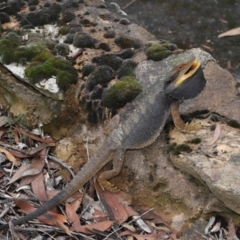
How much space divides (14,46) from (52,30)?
Answer: 1.77 feet

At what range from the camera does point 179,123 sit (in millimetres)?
4527

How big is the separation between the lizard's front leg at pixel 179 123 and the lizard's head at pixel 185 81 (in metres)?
0.10

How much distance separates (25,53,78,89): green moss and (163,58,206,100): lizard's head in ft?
3.12

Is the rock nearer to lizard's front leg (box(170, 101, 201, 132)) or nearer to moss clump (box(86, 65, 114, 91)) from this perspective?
moss clump (box(86, 65, 114, 91))

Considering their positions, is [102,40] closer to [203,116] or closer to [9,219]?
[203,116]

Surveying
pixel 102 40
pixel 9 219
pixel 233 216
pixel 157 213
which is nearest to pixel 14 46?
pixel 102 40

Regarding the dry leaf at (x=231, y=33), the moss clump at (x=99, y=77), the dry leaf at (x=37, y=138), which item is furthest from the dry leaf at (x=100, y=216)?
the dry leaf at (x=231, y=33)

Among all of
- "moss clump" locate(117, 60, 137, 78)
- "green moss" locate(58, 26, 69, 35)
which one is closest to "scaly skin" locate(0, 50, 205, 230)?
"moss clump" locate(117, 60, 137, 78)

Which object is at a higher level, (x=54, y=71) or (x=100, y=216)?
(x=54, y=71)

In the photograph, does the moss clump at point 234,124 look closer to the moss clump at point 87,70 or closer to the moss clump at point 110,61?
the moss clump at point 110,61

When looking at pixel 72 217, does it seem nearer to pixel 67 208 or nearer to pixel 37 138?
pixel 67 208

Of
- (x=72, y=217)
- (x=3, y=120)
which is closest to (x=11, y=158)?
(x=3, y=120)

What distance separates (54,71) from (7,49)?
58 centimetres

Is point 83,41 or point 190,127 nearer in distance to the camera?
point 190,127
